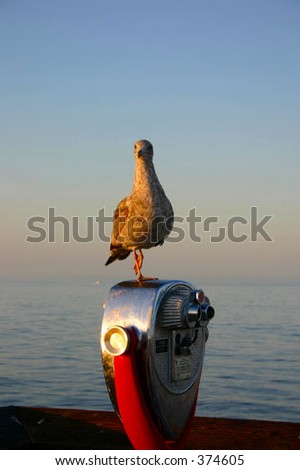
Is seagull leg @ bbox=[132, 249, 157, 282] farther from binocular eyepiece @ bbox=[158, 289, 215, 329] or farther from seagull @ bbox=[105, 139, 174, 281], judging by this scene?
binocular eyepiece @ bbox=[158, 289, 215, 329]

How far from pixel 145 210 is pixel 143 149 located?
43cm

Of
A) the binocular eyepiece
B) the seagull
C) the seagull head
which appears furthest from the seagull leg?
the seagull head

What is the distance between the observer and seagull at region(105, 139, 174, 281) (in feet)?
17.2

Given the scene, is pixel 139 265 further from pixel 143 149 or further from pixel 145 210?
pixel 143 149

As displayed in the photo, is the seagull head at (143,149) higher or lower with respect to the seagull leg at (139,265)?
higher

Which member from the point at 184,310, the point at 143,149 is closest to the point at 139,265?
the point at 184,310

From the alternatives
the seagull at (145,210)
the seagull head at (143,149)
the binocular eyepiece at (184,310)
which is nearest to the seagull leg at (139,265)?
the seagull at (145,210)

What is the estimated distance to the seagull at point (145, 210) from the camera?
5.25 meters

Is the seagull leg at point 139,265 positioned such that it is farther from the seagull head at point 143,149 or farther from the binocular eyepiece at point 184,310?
the seagull head at point 143,149

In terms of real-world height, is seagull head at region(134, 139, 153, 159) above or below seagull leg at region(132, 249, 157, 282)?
above

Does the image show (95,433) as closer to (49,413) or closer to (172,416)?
(49,413)

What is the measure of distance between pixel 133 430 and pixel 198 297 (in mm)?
1065

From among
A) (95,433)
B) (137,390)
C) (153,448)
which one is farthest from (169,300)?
(95,433)
